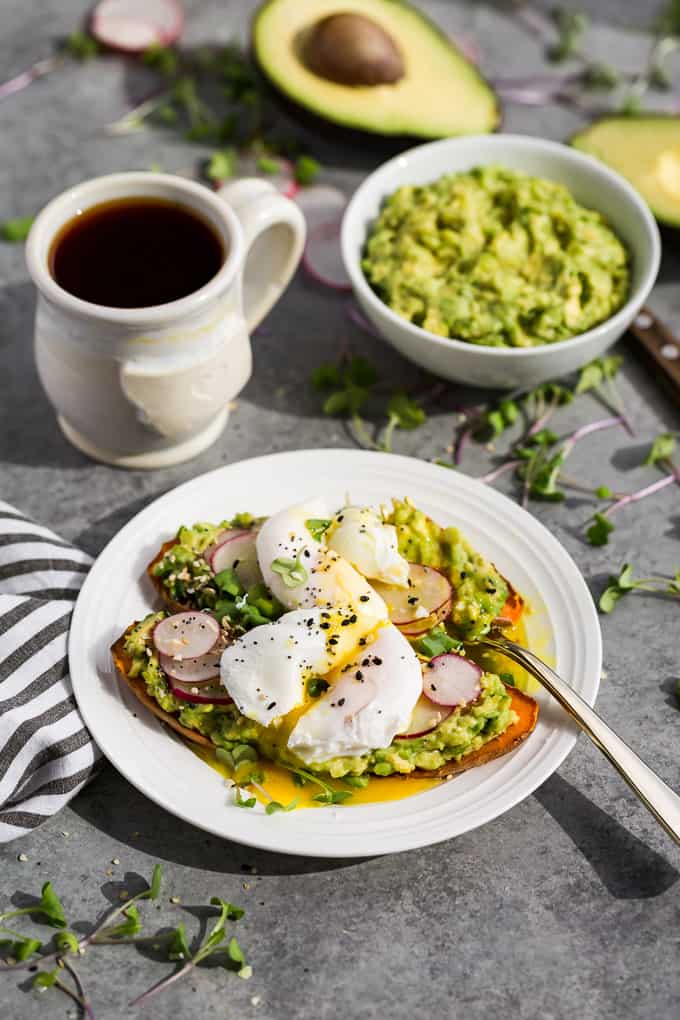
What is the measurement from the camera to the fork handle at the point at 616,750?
1864mm

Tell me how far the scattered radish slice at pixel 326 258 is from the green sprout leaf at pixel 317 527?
3.65 feet

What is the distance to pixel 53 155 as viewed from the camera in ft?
11.2

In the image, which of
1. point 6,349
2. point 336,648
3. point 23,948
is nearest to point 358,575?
point 336,648

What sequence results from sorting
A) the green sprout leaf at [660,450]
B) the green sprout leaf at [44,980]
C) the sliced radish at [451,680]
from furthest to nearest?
the green sprout leaf at [660,450] → the sliced radish at [451,680] → the green sprout leaf at [44,980]

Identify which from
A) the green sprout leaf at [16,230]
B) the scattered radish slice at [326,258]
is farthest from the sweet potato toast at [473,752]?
the green sprout leaf at [16,230]

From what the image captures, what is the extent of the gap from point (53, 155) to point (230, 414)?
120 cm

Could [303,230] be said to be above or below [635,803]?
above

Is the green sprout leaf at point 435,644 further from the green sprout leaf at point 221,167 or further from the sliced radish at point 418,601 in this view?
the green sprout leaf at point 221,167

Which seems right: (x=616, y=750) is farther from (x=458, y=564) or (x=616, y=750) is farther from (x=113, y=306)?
(x=113, y=306)

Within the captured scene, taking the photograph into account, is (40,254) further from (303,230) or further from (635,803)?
(635,803)

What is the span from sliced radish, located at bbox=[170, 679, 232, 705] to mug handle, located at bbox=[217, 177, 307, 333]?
0.89m

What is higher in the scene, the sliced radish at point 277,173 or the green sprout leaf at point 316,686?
the green sprout leaf at point 316,686

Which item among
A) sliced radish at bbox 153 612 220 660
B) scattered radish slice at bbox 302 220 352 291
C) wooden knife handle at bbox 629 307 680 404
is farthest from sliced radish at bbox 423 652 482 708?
scattered radish slice at bbox 302 220 352 291

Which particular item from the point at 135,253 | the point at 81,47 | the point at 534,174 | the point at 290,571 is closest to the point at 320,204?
the point at 534,174
